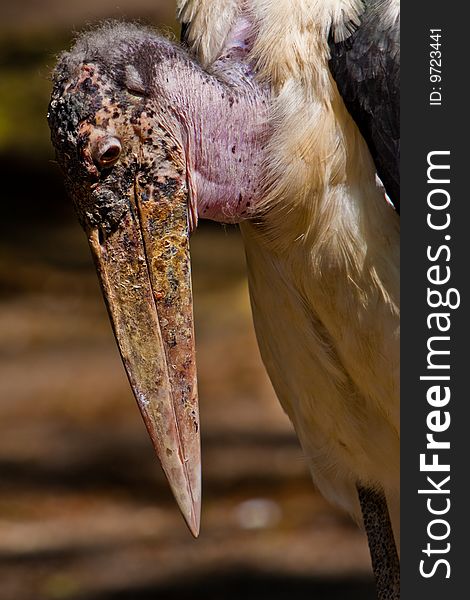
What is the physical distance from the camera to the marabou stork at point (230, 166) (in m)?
2.27

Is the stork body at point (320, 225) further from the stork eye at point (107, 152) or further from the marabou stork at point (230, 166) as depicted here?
the stork eye at point (107, 152)

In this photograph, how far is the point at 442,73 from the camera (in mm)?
2312

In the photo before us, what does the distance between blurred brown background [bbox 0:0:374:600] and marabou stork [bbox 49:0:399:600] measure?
1324 mm

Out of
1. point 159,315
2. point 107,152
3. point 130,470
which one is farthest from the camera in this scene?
point 130,470

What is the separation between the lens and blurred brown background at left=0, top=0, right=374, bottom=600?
450 centimetres

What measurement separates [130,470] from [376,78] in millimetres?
3028

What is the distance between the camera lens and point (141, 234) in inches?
90.5

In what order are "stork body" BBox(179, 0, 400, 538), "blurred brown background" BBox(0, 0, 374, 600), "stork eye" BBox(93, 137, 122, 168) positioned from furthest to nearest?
"blurred brown background" BBox(0, 0, 374, 600), "stork body" BBox(179, 0, 400, 538), "stork eye" BBox(93, 137, 122, 168)

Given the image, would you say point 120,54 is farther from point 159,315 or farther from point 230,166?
point 159,315

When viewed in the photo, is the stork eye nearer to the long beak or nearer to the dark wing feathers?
the long beak

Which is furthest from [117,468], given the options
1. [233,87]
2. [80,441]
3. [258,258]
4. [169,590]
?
[233,87]

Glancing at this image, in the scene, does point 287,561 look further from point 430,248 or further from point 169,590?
point 430,248

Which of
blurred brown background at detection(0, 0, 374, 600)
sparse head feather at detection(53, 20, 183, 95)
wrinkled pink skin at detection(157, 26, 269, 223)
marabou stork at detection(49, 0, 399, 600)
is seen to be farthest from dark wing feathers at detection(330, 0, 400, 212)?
blurred brown background at detection(0, 0, 374, 600)

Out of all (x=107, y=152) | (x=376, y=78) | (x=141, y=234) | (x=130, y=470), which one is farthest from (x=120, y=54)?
(x=130, y=470)
